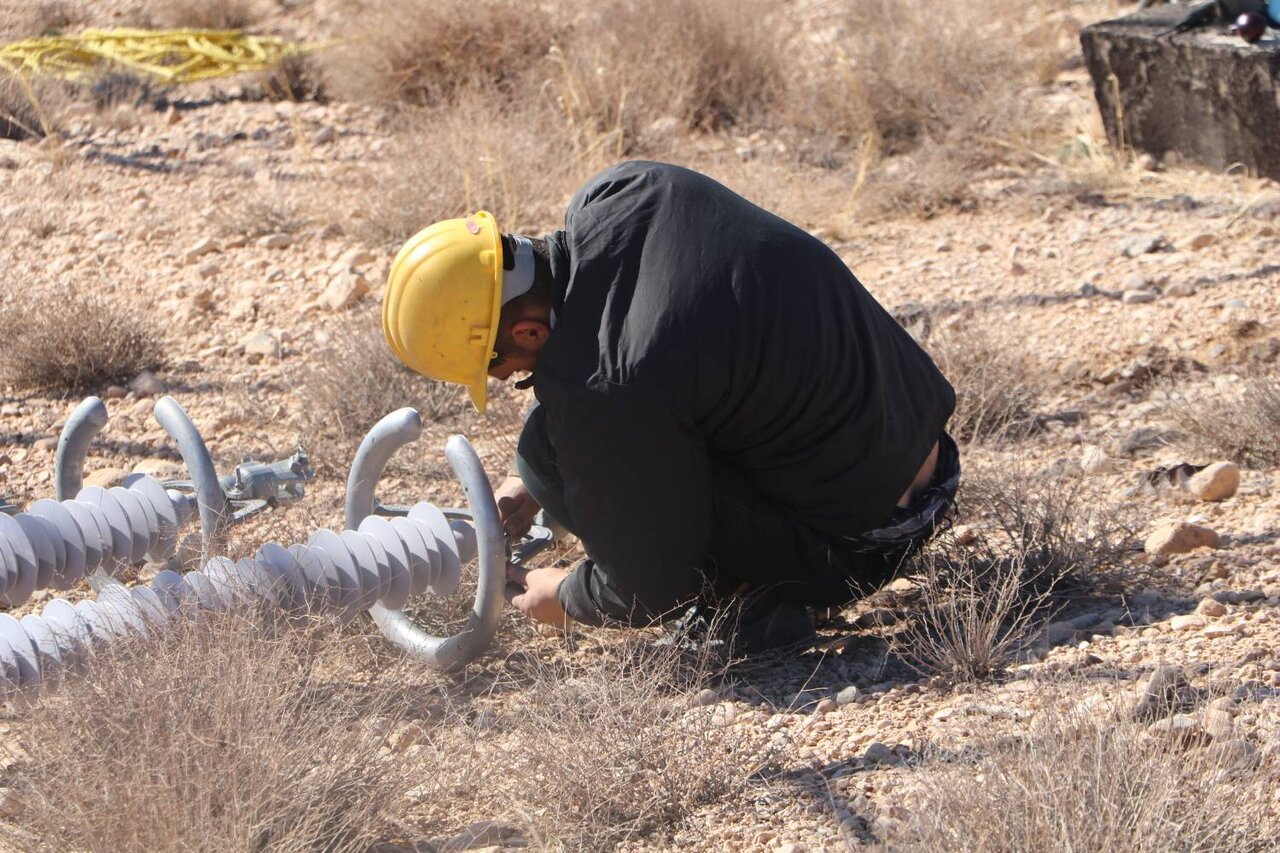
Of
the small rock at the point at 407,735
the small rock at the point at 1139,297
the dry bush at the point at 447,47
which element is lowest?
the small rock at the point at 1139,297

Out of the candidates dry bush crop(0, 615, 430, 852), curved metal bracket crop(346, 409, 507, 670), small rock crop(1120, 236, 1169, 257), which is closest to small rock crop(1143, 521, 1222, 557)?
curved metal bracket crop(346, 409, 507, 670)

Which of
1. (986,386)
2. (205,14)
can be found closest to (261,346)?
(986,386)

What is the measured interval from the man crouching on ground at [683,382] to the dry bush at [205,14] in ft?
31.9

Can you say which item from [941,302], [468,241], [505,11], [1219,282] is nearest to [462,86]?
[505,11]

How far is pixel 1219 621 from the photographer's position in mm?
3170

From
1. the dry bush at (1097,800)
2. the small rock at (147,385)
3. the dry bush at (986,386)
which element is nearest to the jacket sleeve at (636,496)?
the dry bush at (1097,800)

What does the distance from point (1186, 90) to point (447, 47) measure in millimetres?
4324

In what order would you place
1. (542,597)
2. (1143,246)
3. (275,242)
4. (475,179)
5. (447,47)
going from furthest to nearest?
(447,47) → (475,179) → (275,242) → (1143,246) → (542,597)

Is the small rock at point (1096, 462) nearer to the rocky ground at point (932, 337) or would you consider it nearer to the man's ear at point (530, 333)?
the rocky ground at point (932, 337)

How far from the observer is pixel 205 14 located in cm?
1167

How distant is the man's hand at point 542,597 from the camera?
3.32m

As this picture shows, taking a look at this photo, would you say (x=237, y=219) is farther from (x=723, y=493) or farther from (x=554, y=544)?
(x=723, y=493)

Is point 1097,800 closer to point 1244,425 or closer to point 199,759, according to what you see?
point 199,759

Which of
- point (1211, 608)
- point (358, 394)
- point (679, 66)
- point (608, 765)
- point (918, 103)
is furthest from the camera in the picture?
point (679, 66)
